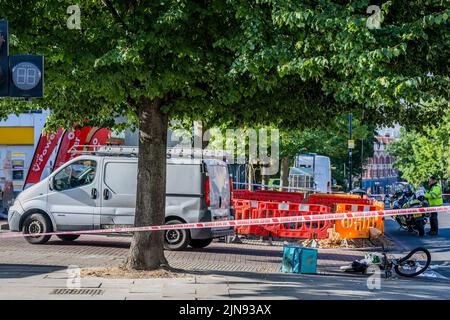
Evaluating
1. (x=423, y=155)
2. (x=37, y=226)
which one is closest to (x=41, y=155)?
(x=37, y=226)

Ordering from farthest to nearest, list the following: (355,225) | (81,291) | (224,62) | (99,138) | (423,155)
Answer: (423,155), (99,138), (355,225), (224,62), (81,291)

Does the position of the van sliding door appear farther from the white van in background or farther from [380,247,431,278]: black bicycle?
the white van in background

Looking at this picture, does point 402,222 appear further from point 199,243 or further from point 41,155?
point 41,155

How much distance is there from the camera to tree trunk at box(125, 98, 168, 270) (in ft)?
42.2

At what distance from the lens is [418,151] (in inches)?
3110

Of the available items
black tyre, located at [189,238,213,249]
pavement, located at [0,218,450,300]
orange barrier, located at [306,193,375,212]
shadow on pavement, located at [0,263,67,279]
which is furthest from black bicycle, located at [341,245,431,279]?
orange barrier, located at [306,193,375,212]

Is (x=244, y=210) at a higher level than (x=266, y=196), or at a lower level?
lower

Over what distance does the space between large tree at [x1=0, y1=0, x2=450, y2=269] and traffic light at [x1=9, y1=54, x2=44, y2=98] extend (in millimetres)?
1034

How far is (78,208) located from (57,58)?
767 centimetres

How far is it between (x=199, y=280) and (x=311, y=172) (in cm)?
3211

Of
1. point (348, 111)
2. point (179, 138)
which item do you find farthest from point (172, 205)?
point (179, 138)

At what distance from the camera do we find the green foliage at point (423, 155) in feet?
212

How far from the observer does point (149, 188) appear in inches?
505

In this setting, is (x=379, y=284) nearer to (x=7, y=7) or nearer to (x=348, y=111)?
(x=348, y=111)
